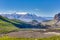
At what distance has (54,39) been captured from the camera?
106 metres
